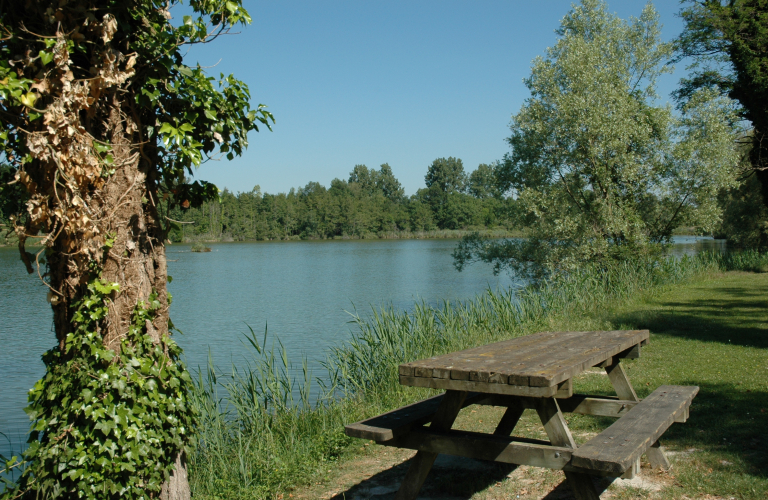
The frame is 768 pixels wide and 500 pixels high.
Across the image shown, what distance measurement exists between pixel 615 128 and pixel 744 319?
6.19 meters

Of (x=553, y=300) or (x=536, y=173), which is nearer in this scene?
(x=553, y=300)

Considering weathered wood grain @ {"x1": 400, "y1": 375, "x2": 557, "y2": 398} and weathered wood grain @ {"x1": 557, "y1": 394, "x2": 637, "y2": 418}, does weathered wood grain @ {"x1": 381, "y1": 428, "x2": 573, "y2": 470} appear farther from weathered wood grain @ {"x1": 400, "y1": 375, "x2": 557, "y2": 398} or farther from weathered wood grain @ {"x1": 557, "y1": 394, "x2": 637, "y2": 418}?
weathered wood grain @ {"x1": 557, "y1": 394, "x2": 637, "y2": 418}

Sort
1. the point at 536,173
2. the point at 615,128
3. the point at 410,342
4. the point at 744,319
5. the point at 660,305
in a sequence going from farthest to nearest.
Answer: the point at 536,173
the point at 615,128
the point at 660,305
the point at 744,319
the point at 410,342

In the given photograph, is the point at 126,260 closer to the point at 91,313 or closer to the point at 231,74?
the point at 91,313

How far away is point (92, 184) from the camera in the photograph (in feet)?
11.0

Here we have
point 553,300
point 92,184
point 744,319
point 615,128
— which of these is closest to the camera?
point 92,184

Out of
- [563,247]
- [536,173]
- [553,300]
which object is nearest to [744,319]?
[553,300]

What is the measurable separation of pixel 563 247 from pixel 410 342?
30.3 feet

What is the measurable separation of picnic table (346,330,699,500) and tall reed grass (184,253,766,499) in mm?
1331

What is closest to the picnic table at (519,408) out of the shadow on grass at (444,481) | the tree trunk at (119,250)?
the shadow on grass at (444,481)

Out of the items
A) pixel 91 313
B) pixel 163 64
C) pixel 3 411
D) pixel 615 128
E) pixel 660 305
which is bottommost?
pixel 3 411

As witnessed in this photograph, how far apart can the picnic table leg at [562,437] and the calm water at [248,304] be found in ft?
12.6

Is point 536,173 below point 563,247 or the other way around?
the other way around

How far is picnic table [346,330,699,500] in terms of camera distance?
9.54 feet
